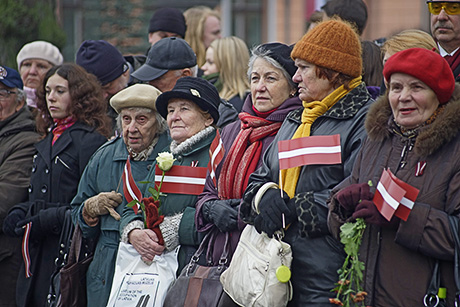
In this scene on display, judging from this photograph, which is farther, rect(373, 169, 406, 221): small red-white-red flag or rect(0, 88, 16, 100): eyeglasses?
rect(0, 88, 16, 100): eyeglasses

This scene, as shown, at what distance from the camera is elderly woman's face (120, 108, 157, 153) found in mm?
5637

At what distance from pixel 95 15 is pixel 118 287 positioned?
11.3 m

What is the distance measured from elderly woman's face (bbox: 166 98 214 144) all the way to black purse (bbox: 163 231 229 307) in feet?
2.76

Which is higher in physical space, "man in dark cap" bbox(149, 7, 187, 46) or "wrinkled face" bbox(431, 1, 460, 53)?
"wrinkled face" bbox(431, 1, 460, 53)

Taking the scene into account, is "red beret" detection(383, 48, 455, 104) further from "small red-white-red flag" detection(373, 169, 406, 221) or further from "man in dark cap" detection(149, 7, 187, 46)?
"man in dark cap" detection(149, 7, 187, 46)

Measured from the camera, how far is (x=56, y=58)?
8070mm

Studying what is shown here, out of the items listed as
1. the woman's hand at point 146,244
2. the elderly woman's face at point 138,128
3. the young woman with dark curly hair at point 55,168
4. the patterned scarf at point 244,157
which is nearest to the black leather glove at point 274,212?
the patterned scarf at point 244,157

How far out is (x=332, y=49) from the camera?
4449 mm

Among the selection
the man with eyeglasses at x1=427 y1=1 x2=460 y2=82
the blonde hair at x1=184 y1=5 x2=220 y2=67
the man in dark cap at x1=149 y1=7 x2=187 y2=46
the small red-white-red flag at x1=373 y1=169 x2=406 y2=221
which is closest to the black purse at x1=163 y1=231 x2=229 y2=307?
the small red-white-red flag at x1=373 y1=169 x2=406 y2=221

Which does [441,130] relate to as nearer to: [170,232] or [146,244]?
[170,232]

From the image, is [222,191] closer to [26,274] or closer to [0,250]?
[26,274]

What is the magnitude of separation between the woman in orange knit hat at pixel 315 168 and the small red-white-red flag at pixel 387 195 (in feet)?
1.45

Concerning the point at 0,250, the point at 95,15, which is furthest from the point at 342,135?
the point at 95,15

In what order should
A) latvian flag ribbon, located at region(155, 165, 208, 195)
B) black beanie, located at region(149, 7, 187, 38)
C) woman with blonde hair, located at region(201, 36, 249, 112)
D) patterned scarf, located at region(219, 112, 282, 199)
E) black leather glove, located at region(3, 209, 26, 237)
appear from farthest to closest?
black beanie, located at region(149, 7, 187, 38) → woman with blonde hair, located at region(201, 36, 249, 112) → black leather glove, located at region(3, 209, 26, 237) → latvian flag ribbon, located at region(155, 165, 208, 195) → patterned scarf, located at region(219, 112, 282, 199)
